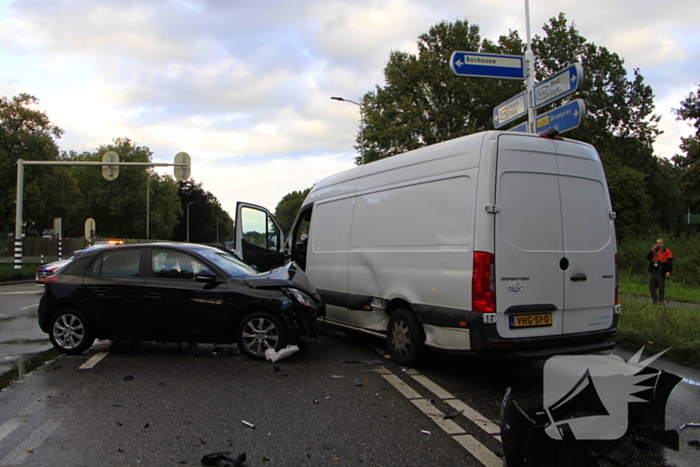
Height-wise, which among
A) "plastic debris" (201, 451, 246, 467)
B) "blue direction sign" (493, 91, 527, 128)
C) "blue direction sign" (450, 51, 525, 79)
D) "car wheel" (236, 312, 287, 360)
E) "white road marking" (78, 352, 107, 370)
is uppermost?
"blue direction sign" (450, 51, 525, 79)

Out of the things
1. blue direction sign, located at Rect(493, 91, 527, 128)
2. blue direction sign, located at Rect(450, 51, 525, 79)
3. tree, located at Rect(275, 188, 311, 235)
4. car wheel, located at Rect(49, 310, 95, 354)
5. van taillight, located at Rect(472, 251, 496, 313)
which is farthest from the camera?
tree, located at Rect(275, 188, 311, 235)

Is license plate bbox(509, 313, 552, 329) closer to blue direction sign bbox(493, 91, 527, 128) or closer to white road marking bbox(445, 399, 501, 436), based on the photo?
white road marking bbox(445, 399, 501, 436)

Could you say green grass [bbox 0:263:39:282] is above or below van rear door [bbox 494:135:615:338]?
below

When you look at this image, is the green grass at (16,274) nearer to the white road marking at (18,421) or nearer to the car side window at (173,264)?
the car side window at (173,264)

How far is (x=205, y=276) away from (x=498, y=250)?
361cm

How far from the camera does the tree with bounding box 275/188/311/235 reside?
143m

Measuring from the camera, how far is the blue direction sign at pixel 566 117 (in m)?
8.25

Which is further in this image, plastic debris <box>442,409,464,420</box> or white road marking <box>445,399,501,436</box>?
plastic debris <box>442,409,464,420</box>

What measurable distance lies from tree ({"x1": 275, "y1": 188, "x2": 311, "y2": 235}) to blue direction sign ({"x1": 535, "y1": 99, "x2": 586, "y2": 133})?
417 ft

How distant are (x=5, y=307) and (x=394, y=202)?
1093 centimetres

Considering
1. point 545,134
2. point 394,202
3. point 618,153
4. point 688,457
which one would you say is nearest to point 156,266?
point 394,202

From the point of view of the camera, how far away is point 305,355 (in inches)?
269

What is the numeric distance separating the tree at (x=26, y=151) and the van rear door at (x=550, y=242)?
4063 centimetres

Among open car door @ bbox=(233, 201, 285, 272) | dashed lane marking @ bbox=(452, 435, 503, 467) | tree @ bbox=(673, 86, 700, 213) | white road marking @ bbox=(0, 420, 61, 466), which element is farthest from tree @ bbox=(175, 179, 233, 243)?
dashed lane marking @ bbox=(452, 435, 503, 467)
